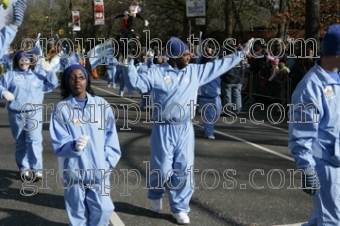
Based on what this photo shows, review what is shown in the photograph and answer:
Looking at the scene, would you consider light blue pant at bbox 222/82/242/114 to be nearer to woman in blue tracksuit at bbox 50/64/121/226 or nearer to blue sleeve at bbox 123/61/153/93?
blue sleeve at bbox 123/61/153/93

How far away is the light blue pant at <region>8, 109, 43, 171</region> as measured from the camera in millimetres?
7770

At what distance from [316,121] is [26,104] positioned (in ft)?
15.6

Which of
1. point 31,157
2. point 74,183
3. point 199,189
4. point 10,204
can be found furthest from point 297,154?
point 31,157

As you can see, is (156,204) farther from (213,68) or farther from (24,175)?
(24,175)

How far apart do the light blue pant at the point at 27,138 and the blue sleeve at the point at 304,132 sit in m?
4.61

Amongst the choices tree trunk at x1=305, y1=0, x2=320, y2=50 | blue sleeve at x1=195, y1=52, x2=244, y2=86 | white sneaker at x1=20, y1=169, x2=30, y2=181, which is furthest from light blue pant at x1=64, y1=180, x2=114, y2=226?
tree trunk at x1=305, y1=0, x2=320, y2=50

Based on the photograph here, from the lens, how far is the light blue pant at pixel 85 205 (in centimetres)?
481

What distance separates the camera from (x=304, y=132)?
4.06 metres

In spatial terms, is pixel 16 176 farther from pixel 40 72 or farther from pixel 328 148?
pixel 328 148

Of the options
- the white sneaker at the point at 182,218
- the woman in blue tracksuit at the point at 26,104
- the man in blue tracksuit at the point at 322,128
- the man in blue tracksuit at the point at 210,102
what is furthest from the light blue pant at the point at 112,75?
the man in blue tracksuit at the point at 322,128

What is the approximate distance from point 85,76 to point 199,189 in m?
3.01

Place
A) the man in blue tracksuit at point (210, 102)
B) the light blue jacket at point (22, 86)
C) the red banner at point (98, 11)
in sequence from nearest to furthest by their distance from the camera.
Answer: the light blue jacket at point (22, 86) < the man in blue tracksuit at point (210, 102) < the red banner at point (98, 11)

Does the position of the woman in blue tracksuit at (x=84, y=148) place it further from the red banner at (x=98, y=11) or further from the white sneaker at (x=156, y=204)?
the red banner at (x=98, y=11)

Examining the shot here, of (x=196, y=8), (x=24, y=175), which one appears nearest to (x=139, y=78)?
(x=24, y=175)
